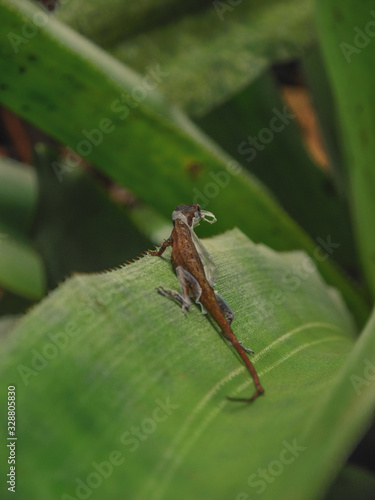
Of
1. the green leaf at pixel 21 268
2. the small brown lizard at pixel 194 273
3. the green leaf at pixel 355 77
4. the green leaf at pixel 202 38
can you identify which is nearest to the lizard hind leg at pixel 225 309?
the small brown lizard at pixel 194 273

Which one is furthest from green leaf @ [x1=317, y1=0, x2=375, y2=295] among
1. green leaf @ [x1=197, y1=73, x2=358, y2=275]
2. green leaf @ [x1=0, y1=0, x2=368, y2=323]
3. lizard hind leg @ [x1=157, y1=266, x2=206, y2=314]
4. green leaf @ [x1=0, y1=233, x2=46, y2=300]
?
green leaf @ [x1=0, y1=233, x2=46, y2=300]

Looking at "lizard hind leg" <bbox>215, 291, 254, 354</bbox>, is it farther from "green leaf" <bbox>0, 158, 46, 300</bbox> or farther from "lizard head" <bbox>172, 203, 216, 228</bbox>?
"green leaf" <bbox>0, 158, 46, 300</bbox>

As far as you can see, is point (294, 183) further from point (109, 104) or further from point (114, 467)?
point (114, 467)

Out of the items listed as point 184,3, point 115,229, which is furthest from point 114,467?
point 184,3

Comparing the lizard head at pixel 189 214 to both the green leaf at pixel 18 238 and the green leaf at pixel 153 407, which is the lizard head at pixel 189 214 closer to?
the green leaf at pixel 153 407
